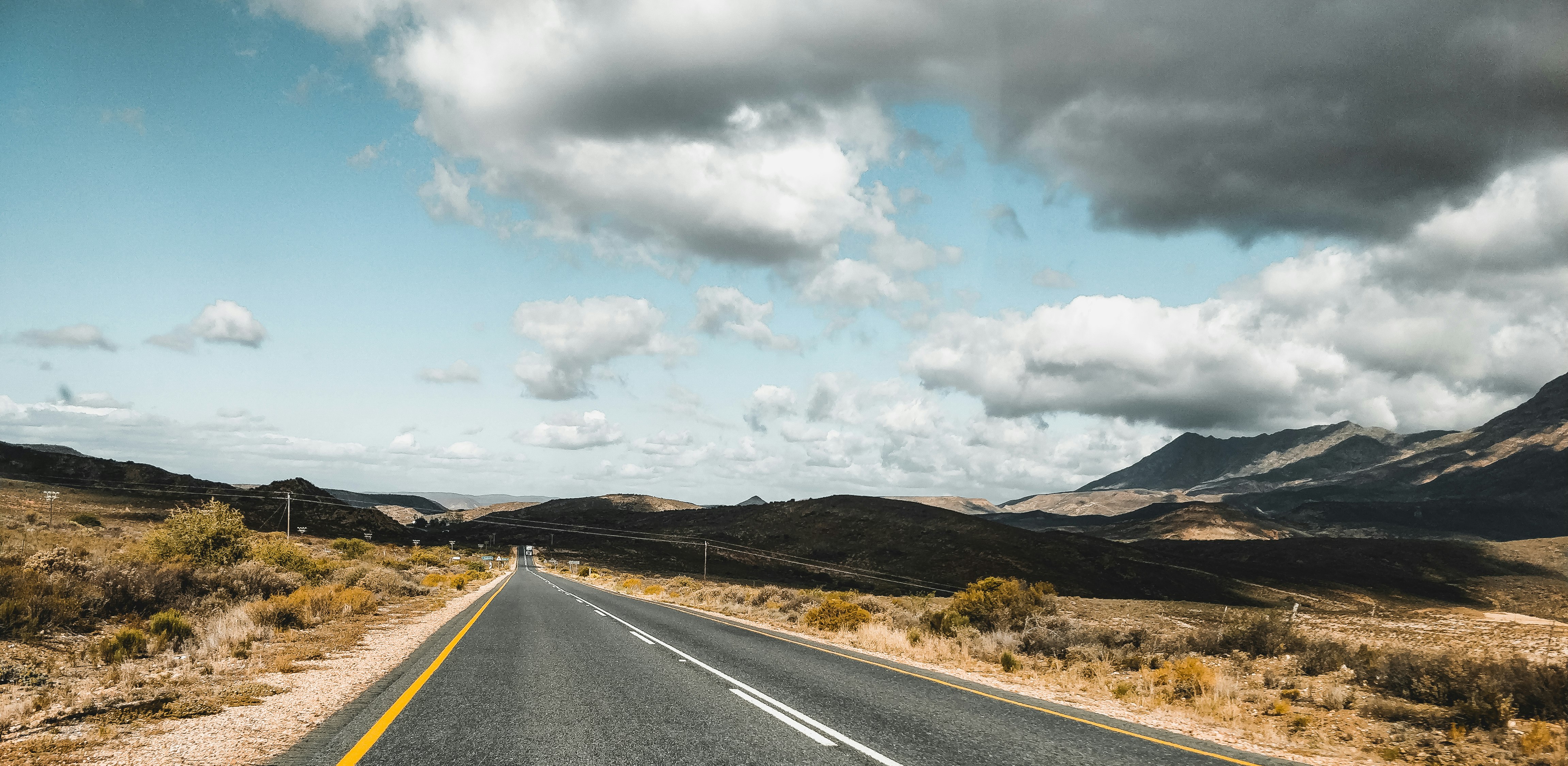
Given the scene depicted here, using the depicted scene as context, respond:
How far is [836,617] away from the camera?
24703 millimetres

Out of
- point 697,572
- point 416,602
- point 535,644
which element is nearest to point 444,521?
point 697,572

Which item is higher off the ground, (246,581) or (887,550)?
(246,581)

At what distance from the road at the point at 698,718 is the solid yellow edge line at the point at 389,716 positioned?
0.03 m

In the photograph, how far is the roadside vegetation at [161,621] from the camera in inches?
334

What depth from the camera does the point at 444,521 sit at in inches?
7298

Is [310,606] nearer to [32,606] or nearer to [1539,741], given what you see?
[32,606]

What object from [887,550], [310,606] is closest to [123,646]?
[310,606]

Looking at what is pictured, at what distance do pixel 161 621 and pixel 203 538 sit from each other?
48.6 feet

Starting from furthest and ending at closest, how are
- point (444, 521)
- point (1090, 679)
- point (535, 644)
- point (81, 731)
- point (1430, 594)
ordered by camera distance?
1. point (444, 521)
2. point (1430, 594)
3. point (535, 644)
4. point (1090, 679)
5. point (81, 731)

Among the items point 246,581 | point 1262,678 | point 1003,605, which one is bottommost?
point 1003,605

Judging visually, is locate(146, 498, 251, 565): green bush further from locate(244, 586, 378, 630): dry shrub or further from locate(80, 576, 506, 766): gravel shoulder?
locate(80, 576, 506, 766): gravel shoulder

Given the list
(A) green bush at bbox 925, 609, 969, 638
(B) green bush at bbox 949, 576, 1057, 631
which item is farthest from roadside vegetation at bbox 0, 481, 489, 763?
(B) green bush at bbox 949, 576, 1057, 631

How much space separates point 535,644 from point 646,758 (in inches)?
402

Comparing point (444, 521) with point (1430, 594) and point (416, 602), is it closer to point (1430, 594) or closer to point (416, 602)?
point (416, 602)
